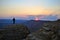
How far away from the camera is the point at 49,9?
258 cm

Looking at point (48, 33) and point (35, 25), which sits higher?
point (35, 25)

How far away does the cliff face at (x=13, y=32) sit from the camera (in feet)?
8.27

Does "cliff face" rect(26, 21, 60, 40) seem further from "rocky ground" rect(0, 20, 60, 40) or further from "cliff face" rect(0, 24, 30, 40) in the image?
"cliff face" rect(0, 24, 30, 40)

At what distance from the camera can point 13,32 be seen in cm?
257

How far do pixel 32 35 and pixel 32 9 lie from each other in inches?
18.0

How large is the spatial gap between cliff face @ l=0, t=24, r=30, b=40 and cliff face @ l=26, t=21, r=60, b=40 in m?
0.14

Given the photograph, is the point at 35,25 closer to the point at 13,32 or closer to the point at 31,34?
the point at 31,34

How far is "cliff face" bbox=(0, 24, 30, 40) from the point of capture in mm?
2520

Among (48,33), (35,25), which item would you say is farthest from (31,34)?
(48,33)

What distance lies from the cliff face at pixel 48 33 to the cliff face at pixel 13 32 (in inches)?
5.4

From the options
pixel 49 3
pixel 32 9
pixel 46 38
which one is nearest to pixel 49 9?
pixel 49 3

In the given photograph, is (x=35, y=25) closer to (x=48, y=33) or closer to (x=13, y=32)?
(x=48, y=33)

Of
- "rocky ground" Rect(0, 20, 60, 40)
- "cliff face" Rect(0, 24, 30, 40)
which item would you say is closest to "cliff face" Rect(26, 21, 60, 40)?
"rocky ground" Rect(0, 20, 60, 40)

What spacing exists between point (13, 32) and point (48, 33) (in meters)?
0.61
